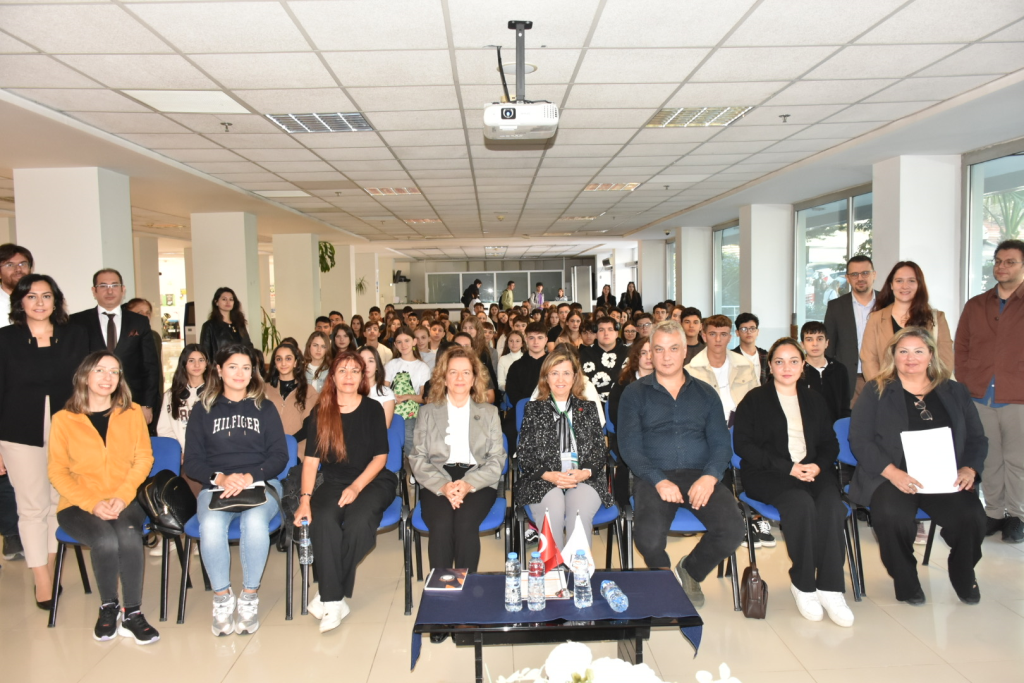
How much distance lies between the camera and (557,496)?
3.38 meters

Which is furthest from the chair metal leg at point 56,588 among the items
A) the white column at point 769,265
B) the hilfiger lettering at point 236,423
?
the white column at point 769,265

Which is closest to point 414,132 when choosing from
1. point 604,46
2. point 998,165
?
point 604,46

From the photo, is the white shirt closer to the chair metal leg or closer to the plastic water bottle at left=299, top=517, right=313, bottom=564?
the plastic water bottle at left=299, top=517, right=313, bottom=564

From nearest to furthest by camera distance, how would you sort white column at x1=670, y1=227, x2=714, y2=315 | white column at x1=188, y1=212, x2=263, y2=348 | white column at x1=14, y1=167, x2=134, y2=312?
white column at x1=14, y1=167, x2=134, y2=312
white column at x1=188, y1=212, x2=263, y2=348
white column at x1=670, y1=227, x2=714, y2=315

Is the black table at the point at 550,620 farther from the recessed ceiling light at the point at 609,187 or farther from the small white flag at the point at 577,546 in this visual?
the recessed ceiling light at the point at 609,187

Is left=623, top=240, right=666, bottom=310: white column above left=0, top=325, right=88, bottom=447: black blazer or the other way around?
above

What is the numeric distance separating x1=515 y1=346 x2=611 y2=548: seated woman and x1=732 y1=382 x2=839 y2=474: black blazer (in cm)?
80

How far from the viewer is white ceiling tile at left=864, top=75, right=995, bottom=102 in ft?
15.5

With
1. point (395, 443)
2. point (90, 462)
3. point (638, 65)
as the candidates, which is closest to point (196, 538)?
point (90, 462)

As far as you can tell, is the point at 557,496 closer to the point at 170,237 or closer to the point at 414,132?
A: the point at 414,132

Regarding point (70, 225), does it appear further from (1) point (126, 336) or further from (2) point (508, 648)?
(2) point (508, 648)

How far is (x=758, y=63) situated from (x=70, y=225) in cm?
686

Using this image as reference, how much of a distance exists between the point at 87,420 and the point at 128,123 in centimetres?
342

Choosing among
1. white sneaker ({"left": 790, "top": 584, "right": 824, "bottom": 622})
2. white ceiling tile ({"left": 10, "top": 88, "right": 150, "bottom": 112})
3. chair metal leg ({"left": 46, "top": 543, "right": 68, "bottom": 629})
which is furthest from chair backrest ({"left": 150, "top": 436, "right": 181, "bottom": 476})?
white sneaker ({"left": 790, "top": 584, "right": 824, "bottom": 622})
